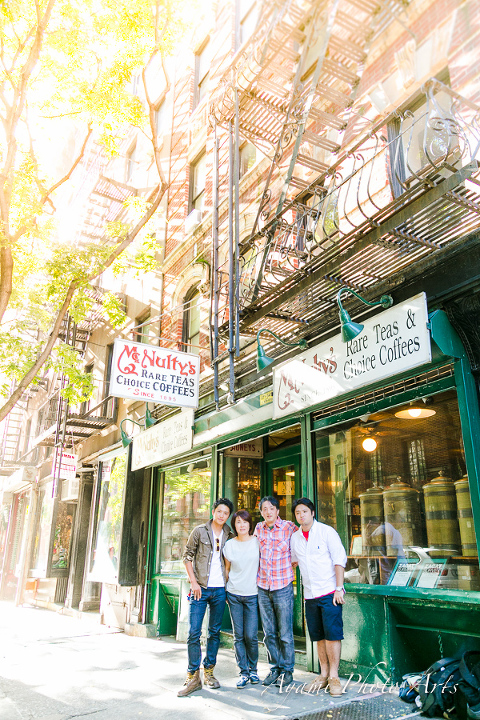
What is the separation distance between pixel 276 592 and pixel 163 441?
5.08 meters

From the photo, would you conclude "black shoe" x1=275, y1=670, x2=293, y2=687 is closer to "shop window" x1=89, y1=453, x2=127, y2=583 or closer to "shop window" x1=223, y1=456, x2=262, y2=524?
"shop window" x1=223, y1=456, x2=262, y2=524

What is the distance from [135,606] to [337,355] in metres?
7.33

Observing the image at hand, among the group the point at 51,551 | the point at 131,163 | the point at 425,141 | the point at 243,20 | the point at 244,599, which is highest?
the point at 131,163

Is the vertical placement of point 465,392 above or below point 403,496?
above

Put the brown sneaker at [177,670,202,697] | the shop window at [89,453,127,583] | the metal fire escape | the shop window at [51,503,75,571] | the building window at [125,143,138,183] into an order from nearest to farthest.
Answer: the metal fire escape, the brown sneaker at [177,670,202,697], the shop window at [89,453,127,583], the shop window at [51,503,75,571], the building window at [125,143,138,183]

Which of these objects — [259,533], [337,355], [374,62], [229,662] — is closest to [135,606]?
[229,662]

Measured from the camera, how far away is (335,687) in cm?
522

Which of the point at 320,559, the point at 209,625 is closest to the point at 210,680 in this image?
the point at 209,625

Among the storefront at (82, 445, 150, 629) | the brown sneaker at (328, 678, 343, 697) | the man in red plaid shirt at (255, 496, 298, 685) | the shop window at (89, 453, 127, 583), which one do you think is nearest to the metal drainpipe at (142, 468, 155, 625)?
the storefront at (82, 445, 150, 629)

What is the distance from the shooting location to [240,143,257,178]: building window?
34.8 feet

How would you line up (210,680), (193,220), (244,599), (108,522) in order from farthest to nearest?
(108,522)
(193,220)
(244,599)
(210,680)

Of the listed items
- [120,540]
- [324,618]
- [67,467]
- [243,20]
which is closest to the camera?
[324,618]

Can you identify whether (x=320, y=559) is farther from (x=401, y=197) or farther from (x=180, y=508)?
(x=180, y=508)

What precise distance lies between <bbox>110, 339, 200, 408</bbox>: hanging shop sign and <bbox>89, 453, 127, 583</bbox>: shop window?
389 cm
